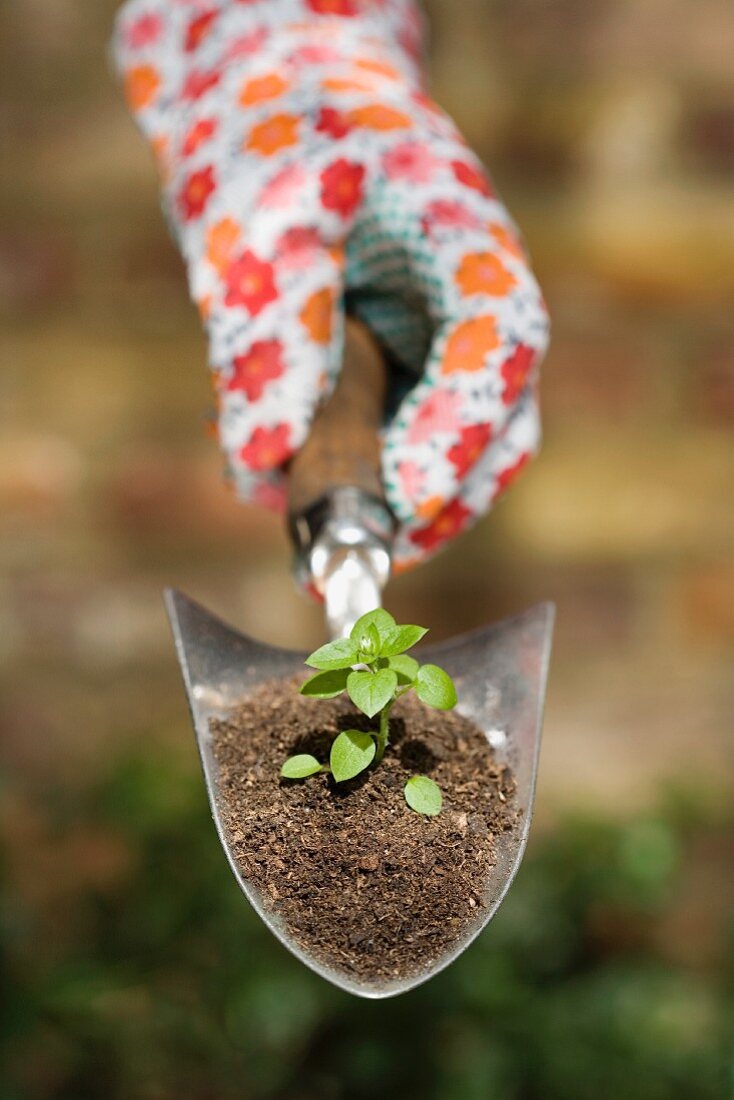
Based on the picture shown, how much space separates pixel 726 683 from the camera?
3.38 feet

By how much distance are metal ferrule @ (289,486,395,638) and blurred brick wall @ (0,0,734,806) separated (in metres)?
0.58

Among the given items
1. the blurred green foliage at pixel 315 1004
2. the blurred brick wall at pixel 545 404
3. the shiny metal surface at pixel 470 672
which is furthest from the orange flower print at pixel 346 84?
the blurred green foliage at pixel 315 1004

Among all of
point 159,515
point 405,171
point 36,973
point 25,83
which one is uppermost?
point 405,171

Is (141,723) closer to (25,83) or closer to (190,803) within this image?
(190,803)

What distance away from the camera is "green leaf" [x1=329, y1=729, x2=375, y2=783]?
0.33m

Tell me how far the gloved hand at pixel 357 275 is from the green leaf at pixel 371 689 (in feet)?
0.38

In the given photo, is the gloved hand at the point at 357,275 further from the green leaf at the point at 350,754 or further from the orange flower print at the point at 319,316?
the green leaf at the point at 350,754

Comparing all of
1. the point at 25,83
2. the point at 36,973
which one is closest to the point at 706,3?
the point at 25,83

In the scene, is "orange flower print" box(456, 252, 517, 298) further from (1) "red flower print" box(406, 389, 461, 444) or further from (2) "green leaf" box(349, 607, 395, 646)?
(2) "green leaf" box(349, 607, 395, 646)

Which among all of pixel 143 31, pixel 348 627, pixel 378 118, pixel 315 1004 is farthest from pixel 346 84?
pixel 315 1004

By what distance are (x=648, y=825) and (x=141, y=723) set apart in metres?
0.45

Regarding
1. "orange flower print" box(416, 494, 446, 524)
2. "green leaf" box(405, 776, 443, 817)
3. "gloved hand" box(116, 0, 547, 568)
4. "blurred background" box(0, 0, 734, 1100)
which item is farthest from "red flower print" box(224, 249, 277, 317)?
"blurred background" box(0, 0, 734, 1100)

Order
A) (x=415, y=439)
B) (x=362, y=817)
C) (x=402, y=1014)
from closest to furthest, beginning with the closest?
(x=362, y=817) < (x=415, y=439) < (x=402, y=1014)

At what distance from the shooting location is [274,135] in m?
0.48
